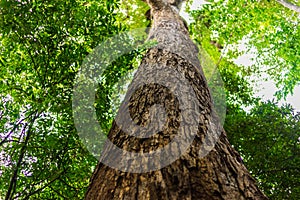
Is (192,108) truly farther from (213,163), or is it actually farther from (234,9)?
(234,9)

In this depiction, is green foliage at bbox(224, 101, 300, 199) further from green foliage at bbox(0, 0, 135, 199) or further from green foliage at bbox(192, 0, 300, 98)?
green foliage at bbox(0, 0, 135, 199)

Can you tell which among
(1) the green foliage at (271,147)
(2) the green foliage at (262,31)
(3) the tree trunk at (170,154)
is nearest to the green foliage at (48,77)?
(3) the tree trunk at (170,154)

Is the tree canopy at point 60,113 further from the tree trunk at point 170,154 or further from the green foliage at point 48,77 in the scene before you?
the tree trunk at point 170,154

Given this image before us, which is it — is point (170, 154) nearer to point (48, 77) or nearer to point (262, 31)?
point (48, 77)

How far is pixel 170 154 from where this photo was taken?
173 cm

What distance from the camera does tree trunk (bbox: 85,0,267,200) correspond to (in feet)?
4.96

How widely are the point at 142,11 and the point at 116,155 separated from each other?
37.3ft

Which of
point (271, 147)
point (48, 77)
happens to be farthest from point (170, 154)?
point (271, 147)

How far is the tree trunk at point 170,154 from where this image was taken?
151 cm

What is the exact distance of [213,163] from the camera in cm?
173

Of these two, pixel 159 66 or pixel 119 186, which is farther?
pixel 159 66

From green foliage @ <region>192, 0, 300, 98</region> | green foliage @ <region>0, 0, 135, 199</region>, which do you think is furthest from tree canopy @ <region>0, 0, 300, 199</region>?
green foliage @ <region>192, 0, 300, 98</region>

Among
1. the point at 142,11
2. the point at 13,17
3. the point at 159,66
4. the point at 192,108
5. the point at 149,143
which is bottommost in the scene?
the point at 149,143

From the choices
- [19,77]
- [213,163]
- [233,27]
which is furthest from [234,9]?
[213,163]
